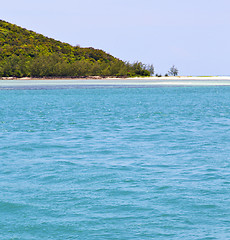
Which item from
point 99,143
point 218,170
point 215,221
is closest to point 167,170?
point 218,170

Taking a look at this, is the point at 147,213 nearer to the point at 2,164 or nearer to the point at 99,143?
the point at 2,164

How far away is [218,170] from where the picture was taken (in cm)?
1917

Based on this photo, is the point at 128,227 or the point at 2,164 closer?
the point at 128,227

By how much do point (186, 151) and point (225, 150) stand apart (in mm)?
2073

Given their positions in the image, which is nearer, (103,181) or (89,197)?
(89,197)

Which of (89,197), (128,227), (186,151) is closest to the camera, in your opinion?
(128,227)

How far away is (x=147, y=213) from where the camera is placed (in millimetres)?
13812

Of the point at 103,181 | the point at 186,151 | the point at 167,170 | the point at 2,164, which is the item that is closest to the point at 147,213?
the point at 103,181

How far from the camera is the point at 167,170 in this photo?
19203 mm

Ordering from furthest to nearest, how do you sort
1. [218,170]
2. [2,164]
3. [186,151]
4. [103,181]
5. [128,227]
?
[186,151]
[2,164]
[218,170]
[103,181]
[128,227]

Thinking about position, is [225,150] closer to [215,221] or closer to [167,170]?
[167,170]

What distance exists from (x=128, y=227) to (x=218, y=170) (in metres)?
7.51

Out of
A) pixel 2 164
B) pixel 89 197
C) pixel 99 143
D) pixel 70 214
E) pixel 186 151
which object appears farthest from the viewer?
pixel 99 143

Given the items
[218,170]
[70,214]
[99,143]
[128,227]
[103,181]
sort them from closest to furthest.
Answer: [128,227] → [70,214] → [103,181] → [218,170] → [99,143]
